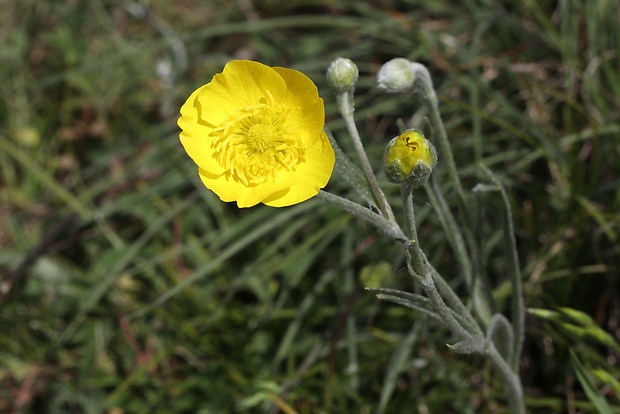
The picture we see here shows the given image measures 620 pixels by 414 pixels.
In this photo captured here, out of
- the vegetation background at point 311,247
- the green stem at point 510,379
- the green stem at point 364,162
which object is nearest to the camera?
the green stem at point 364,162

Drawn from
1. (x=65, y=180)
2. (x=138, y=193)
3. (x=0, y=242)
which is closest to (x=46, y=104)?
(x=65, y=180)

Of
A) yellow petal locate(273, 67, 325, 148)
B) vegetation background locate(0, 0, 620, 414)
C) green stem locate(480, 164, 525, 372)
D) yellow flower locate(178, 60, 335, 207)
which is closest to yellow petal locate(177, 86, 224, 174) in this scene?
yellow flower locate(178, 60, 335, 207)

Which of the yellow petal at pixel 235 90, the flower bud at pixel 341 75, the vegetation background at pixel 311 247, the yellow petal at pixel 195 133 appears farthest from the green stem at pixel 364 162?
the vegetation background at pixel 311 247

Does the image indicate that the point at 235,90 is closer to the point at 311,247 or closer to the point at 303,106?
the point at 303,106

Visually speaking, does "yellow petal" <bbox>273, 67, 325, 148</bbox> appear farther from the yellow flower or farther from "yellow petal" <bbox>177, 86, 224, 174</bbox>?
"yellow petal" <bbox>177, 86, 224, 174</bbox>

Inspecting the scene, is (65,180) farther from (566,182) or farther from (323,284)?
(566,182)

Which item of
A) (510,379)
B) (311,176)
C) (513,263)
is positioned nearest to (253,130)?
(311,176)

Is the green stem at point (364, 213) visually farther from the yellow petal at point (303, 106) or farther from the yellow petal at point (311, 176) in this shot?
the yellow petal at point (303, 106)
